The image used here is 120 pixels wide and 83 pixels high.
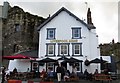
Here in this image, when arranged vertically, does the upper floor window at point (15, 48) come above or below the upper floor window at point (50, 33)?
below

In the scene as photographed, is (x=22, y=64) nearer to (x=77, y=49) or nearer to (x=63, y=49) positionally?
(x=63, y=49)

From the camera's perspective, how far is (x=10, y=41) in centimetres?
4050

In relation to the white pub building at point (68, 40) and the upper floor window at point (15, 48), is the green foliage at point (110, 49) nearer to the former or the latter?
the white pub building at point (68, 40)

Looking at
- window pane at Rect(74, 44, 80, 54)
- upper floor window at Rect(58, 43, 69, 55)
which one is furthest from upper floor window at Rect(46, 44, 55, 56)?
window pane at Rect(74, 44, 80, 54)

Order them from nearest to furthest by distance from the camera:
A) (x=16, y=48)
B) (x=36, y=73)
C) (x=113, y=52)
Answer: (x=36, y=73)
(x=16, y=48)
(x=113, y=52)

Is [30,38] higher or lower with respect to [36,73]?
higher

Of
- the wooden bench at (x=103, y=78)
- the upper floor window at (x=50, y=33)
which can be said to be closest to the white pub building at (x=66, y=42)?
the upper floor window at (x=50, y=33)

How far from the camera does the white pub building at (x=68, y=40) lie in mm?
30750

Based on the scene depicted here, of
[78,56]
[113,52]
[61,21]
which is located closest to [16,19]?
[61,21]

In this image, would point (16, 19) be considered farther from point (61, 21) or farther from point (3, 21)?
point (61, 21)

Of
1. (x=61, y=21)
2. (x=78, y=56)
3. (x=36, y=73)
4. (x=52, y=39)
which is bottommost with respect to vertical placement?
(x=36, y=73)

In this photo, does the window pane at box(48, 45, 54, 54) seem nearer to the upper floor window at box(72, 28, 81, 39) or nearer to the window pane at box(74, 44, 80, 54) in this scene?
the window pane at box(74, 44, 80, 54)

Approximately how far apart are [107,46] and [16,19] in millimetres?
17013

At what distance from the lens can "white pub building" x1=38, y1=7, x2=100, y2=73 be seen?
1211 inches
